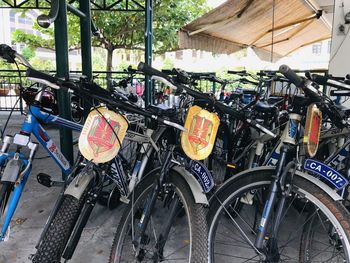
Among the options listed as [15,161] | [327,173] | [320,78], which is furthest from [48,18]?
[327,173]

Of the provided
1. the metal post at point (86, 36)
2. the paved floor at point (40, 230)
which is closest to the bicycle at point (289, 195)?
the paved floor at point (40, 230)

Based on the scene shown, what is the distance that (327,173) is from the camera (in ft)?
5.64

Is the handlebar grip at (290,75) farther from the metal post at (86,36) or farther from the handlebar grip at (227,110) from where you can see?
the metal post at (86,36)

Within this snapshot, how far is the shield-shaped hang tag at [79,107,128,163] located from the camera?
156cm

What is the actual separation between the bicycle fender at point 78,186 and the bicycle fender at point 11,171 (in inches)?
16.7

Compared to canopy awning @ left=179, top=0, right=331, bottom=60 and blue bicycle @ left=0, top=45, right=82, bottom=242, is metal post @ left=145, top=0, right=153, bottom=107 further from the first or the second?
blue bicycle @ left=0, top=45, right=82, bottom=242

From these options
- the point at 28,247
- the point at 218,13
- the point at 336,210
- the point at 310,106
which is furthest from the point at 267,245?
the point at 218,13

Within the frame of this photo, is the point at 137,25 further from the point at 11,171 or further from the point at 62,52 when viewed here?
the point at 11,171

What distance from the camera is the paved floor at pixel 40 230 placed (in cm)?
226

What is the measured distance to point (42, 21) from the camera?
2225 millimetres

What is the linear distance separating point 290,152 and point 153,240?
977 millimetres

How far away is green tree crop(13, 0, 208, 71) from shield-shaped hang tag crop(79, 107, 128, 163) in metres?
7.39

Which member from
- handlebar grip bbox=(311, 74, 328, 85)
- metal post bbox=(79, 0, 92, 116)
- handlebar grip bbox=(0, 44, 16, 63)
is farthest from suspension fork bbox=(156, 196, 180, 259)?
metal post bbox=(79, 0, 92, 116)

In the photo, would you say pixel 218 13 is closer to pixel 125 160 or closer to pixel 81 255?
pixel 125 160
